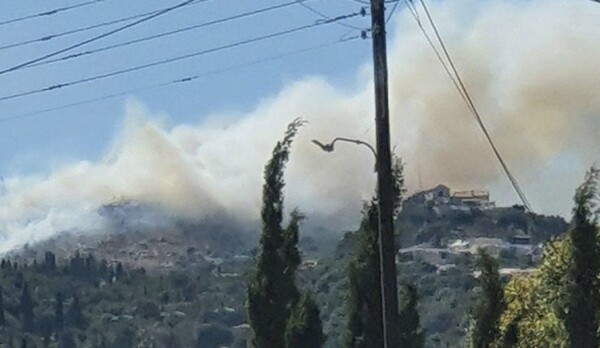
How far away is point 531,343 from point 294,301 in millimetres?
9975

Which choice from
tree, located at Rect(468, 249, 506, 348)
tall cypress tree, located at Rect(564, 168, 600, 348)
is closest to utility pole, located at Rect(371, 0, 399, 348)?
tall cypress tree, located at Rect(564, 168, 600, 348)

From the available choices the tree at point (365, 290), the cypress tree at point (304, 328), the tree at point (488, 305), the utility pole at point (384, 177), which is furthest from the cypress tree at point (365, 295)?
the utility pole at point (384, 177)

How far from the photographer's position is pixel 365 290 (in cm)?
3791

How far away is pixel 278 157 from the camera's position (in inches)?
1558

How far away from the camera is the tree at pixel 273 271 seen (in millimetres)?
39438

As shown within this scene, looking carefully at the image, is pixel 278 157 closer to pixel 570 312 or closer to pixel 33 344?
pixel 570 312

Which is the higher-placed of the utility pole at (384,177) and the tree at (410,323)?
the utility pole at (384,177)

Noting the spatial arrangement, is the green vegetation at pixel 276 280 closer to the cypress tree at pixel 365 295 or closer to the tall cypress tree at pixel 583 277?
the cypress tree at pixel 365 295

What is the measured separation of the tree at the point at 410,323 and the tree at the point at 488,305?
2684 mm

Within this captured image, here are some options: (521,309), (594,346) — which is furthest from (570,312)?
(521,309)

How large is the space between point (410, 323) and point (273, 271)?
3.76 meters

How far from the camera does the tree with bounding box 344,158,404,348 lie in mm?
37312

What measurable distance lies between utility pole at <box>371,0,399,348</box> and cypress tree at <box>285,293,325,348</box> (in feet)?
57.0

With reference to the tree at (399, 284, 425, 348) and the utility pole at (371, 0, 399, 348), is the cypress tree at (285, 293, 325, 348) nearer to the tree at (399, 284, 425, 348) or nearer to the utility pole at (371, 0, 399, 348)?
the tree at (399, 284, 425, 348)
